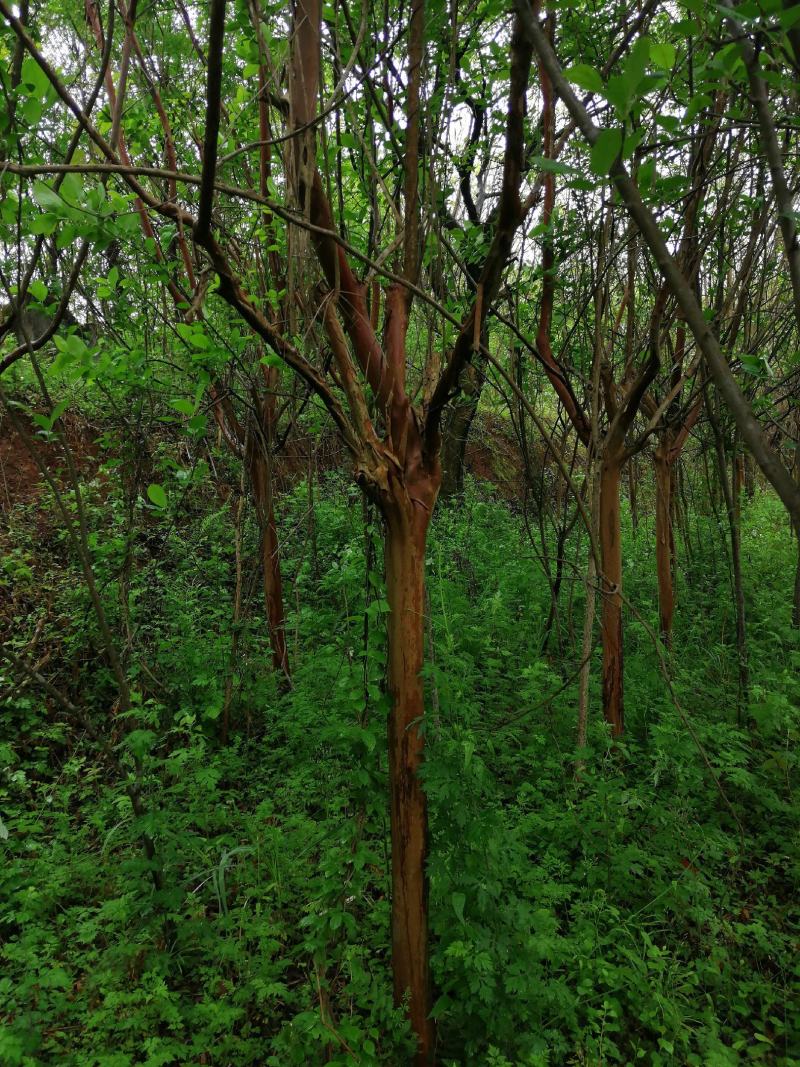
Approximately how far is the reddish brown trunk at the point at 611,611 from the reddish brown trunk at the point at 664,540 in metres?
1.45

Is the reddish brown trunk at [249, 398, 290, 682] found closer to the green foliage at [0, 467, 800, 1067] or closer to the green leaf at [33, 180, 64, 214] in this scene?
the green foliage at [0, 467, 800, 1067]

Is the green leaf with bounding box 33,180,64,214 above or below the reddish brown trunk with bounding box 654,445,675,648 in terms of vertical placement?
above

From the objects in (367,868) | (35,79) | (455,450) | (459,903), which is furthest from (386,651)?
(455,450)

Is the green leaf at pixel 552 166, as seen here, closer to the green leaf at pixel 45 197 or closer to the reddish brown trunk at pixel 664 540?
the green leaf at pixel 45 197

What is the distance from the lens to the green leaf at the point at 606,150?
0.69 metres

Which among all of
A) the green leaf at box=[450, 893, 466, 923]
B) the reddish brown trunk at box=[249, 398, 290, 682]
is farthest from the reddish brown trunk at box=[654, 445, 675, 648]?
the green leaf at box=[450, 893, 466, 923]

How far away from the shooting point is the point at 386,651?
6.83 ft

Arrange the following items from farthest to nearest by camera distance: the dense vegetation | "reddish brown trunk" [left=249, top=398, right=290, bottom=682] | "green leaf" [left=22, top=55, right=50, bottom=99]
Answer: "reddish brown trunk" [left=249, top=398, right=290, bottom=682], the dense vegetation, "green leaf" [left=22, top=55, right=50, bottom=99]

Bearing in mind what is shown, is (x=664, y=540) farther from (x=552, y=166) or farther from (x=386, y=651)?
(x=552, y=166)

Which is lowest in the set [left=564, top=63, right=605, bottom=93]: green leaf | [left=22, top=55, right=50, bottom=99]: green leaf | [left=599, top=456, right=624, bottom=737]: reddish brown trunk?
[left=599, top=456, right=624, bottom=737]: reddish brown trunk

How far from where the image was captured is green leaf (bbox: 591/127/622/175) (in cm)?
69

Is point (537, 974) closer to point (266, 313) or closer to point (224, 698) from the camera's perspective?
point (224, 698)

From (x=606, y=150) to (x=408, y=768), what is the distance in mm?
1744

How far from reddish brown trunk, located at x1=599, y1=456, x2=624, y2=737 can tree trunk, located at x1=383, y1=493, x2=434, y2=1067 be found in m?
Answer: 2.14
